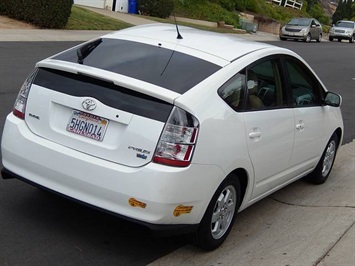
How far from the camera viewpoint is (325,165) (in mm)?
6223

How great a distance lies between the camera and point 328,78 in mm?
16562

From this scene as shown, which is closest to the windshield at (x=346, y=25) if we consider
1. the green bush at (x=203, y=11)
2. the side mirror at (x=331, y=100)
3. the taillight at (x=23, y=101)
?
the green bush at (x=203, y=11)

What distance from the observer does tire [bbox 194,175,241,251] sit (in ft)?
13.3

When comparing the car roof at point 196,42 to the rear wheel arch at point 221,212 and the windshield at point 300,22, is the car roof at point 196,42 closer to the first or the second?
the rear wheel arch at point 221,212

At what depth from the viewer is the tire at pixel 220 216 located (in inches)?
160

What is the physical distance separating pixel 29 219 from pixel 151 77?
1.55 m

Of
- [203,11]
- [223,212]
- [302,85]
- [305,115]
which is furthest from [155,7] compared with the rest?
[223,212]

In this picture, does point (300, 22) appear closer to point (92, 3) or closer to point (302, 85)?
point (92, 3)

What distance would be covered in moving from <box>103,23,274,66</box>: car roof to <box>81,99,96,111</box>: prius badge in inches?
37.3

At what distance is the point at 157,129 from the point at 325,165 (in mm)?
3150

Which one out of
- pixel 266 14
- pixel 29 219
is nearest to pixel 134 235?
pixel 29 219

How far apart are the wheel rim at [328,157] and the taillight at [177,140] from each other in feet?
9.34

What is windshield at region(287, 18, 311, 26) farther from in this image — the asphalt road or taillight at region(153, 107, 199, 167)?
taillight at region(153, 107, 199, 167)

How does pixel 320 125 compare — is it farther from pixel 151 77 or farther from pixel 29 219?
pixel 29 219
